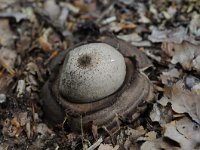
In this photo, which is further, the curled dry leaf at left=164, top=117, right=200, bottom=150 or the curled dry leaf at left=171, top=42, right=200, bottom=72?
the curled dry leaf at left=171, top=42, right=200, bottom=72

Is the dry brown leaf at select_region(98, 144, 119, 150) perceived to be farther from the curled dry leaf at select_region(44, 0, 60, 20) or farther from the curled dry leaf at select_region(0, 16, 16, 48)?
the curled dry leaf at select_region(44, 0, 60, 20)

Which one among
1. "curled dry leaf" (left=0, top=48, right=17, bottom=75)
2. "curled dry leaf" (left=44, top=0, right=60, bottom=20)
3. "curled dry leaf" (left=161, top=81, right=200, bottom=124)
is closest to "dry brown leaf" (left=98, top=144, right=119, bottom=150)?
"curled dry leaf" (left=161, top=81, right=200, bottom=124)

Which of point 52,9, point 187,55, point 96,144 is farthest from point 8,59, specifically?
point 187,55

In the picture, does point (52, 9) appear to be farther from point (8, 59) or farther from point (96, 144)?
point (96, 144)

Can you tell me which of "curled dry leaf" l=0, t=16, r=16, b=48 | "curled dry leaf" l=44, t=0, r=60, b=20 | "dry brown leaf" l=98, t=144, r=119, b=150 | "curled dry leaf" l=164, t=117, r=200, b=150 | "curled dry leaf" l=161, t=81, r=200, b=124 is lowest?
"dry brown leaf" l=98, t=144, r=119, b=150

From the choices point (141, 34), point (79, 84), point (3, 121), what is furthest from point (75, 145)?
point (141, 34)

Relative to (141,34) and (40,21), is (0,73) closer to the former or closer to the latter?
(40,21)

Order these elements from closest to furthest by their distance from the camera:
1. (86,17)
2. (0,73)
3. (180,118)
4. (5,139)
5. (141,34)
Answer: (180,118) < (5,139) < (0,73) < (141,34) < (86,17)
